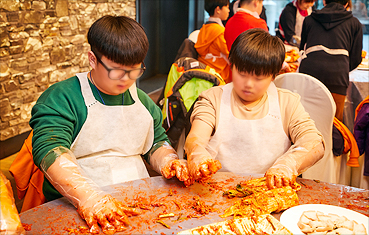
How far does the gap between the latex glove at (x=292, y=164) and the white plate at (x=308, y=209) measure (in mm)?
173

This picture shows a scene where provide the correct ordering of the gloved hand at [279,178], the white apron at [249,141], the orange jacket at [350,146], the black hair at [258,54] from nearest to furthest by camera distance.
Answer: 1. the gloved hand at [279,178]
2. the black hair at [258,54]
3. the white apron at [249,141]
4. the orange jacket at [350,146]

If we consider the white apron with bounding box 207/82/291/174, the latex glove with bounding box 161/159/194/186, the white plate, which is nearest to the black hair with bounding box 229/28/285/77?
the white apron with bounding box 207/82/291/174

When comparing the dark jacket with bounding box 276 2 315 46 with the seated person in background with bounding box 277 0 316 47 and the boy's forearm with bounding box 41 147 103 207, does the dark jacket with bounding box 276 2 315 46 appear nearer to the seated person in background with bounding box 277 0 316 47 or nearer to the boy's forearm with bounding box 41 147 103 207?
the seated person in background with bounding box 277 0 316 47

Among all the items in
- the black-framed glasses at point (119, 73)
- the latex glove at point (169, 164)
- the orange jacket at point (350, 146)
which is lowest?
the orange jacket at point (350, 146)

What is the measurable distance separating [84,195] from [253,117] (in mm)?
1137

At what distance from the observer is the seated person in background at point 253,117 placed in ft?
6.00

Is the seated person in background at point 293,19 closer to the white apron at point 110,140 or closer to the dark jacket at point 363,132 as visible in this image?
the dark jacket at point 363,132

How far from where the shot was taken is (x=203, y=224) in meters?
1.29

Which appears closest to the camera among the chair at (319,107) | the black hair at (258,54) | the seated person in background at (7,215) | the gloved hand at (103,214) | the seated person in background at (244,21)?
the seated person in background at (7,215)

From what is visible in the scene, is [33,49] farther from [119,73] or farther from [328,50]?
[328,50]

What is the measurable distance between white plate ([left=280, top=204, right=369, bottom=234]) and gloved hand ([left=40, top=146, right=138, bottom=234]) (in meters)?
0.60

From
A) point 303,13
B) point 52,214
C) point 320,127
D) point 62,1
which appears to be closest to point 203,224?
point 52,214

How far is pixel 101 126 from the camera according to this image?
5.54 ft

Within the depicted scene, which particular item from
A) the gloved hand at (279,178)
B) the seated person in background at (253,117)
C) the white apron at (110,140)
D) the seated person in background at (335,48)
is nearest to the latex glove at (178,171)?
the seated person in background at (253,117)
